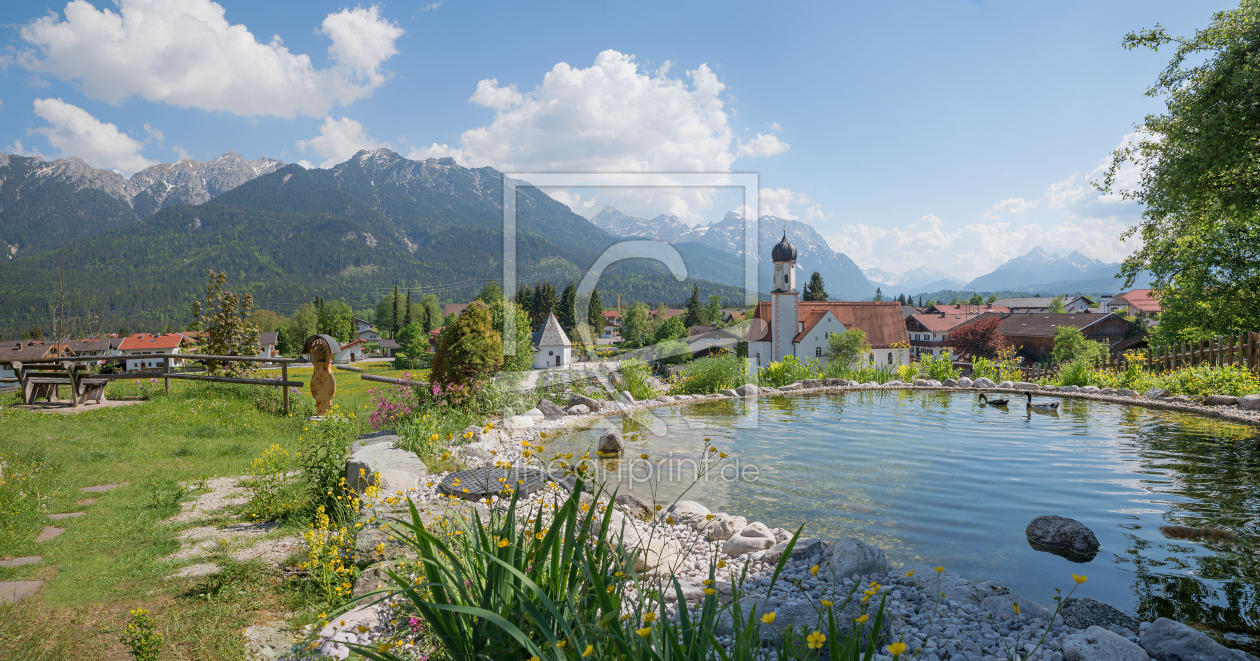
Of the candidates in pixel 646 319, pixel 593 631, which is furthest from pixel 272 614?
pixel 646 319

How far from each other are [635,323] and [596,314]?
108cm

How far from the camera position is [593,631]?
1.73m

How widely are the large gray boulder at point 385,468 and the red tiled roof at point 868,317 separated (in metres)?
32.9

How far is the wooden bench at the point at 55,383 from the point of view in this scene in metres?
9.16

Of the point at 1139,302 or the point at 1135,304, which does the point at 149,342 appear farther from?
the point at 1139,302

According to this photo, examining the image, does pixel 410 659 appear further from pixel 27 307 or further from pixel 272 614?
pixel 27 307

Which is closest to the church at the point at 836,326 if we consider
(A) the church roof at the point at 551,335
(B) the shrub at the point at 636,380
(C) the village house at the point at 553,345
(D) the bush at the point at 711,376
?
(D) the bush at the point at 711,376

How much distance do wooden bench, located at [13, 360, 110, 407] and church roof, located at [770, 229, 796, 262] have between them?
2522 cm

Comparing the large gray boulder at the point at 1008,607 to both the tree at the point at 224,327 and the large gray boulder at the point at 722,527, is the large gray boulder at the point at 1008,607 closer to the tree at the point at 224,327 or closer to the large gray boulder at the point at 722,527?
the large gray boulder at the point at 722,527

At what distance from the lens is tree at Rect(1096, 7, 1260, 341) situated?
7430 mm

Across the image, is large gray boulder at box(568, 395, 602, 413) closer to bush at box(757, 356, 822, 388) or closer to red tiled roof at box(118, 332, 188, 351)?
bush at box(757, 356, 822, 388)

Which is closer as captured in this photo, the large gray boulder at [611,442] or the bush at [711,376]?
the large gray boulder at [611,442]

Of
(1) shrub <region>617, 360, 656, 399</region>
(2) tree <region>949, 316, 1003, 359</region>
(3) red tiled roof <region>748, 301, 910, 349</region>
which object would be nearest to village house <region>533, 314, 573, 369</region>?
(1) shrub <region>617, 360, 656, 399</region>

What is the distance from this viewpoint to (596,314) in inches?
322
